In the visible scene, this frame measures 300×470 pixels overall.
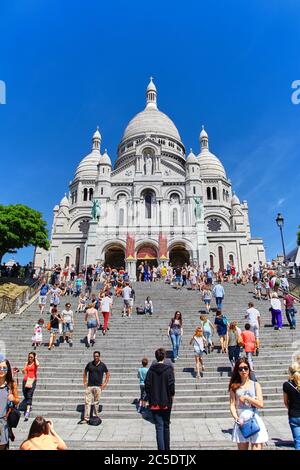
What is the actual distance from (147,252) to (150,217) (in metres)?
5.63

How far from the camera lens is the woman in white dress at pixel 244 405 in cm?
372

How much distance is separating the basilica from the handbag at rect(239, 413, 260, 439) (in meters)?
30.1

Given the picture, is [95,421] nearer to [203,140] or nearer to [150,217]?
[150,217]


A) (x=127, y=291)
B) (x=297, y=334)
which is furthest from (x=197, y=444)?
(x=127, y=291)

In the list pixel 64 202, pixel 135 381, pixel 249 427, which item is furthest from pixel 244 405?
Result: pixel 64 202

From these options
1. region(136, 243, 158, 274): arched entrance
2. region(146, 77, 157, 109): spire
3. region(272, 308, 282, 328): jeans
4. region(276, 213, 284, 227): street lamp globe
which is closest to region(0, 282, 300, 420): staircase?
region(272, 308, 282, 328): jeans

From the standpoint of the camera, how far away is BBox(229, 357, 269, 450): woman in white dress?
12.2 ft

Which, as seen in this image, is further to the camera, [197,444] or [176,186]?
[176,186]

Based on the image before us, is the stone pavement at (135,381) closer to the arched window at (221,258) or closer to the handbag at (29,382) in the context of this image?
the handbag at (29,382)

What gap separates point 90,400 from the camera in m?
6.74

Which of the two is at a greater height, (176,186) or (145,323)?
(176,186)

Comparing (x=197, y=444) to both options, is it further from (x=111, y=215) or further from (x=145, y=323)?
(x=111, y=215)

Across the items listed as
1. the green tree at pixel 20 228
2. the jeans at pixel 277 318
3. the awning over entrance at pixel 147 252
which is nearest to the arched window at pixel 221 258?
the awning over entrance at pixel 147 252
